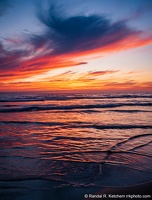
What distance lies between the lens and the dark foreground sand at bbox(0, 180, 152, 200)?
3.46 m

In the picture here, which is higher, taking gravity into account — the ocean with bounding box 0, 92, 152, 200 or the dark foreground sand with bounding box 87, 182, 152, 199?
the ocean with bounding box 0, 92, 152, 200

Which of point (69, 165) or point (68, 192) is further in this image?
point (69, 165)

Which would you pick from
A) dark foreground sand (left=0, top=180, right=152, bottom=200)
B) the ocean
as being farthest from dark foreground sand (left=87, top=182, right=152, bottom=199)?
the ocean

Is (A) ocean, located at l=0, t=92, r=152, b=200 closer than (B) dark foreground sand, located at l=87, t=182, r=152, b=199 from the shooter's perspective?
No

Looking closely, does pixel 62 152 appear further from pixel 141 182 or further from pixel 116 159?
pixel 141 182

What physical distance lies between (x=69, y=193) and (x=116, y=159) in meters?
2.19

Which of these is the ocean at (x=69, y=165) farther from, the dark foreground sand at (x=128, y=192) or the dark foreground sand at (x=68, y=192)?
the dark foreground sand at (x=128, y=192)

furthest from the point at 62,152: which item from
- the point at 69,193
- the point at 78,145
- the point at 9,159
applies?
the point at 69,193

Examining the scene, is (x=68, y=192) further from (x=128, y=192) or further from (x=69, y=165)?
Result: (x=69, y=165)

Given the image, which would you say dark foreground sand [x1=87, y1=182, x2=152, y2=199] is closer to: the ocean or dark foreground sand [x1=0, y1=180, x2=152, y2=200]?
dark foreground sand [x1=0, y1=180, x2=152, y2=200]

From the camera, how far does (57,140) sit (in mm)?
7551

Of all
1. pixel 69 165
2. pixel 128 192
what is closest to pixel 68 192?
pixel 128 192

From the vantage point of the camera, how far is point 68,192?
362 centimetres

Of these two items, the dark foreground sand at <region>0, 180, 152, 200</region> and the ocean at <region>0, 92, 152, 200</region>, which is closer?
the dark foreground sand at <region>0, 180, 152, 200</region>
